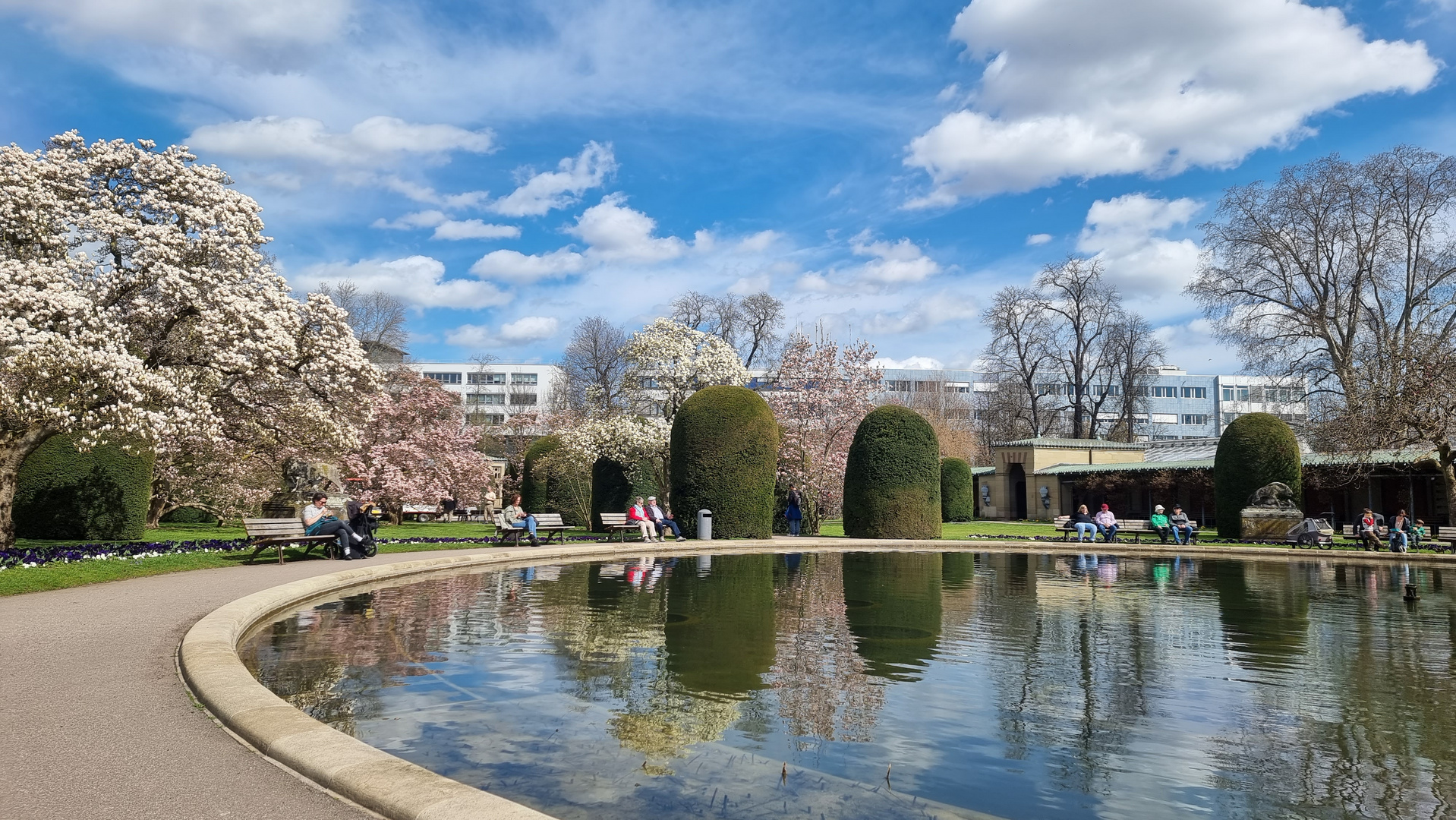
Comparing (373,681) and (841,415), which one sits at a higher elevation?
(841,415)

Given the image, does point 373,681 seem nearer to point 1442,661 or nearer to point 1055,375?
point 1442,661

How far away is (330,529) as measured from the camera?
1683 centimetres

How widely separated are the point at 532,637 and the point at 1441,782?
7216mm

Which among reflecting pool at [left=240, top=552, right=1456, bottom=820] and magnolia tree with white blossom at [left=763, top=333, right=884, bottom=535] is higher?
magnolia tree with white blossom at [left=763, top=333, right=884, bottom=535]

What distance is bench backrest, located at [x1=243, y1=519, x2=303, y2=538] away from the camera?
1571 cm

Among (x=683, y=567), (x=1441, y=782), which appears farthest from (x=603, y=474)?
(x=1441, y=782)

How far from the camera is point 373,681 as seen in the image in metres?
7.21

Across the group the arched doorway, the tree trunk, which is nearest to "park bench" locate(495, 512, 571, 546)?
the tree trunk

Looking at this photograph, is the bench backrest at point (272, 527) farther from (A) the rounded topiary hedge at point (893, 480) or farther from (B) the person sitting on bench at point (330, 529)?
(A) the rounded topiary hedge at point (893, 480)

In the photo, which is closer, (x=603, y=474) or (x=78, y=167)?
(x=78, y=167)

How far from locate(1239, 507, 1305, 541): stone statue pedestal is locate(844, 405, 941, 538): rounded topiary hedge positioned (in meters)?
9.15

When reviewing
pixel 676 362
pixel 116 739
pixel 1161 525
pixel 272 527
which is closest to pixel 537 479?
pixel 676 362

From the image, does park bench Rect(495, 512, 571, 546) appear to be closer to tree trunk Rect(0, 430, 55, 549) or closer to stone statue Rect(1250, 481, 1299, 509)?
tree trunk Rect(0, 430, 55, 549)

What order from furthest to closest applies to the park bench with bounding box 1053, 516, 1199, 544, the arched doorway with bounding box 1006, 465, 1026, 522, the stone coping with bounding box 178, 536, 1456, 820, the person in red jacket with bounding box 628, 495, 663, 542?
the arched doorway with bounding box 1006, 465, 1026, 522, the park bench with bounding box 1053, 516, 1199, 544, the person in red jacket with bounding box 628, 495, 663, 542, the stone coping with bounding box 178, 536, 1456, 820
